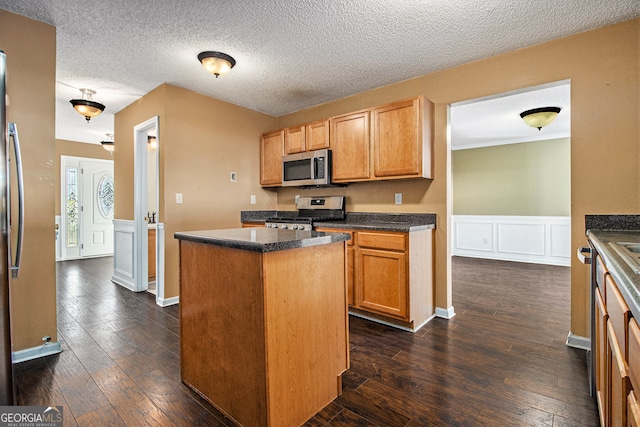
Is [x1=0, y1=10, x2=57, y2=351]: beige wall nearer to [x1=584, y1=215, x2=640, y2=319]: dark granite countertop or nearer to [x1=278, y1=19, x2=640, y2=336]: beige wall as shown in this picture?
[x1=584, y1=215, x2=640, y2=319]: dark granite countertop

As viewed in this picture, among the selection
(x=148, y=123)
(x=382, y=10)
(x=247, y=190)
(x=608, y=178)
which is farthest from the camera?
(x=247, y=190)

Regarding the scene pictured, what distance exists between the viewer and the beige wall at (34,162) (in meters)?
2.18

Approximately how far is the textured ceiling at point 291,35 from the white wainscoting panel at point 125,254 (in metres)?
1.74

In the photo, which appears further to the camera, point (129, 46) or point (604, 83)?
point (129, 46)

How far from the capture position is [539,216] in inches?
225

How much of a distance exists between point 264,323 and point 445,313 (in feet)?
7.37

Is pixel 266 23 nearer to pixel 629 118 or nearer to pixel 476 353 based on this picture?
pixel 629 118

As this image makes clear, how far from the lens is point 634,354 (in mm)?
750

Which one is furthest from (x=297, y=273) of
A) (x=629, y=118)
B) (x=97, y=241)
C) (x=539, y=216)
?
(x=97, y=241)

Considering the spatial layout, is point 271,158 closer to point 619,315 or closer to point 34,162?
point 34,162

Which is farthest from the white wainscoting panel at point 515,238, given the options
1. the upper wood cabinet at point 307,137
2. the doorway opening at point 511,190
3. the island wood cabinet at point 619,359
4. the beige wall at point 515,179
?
the island wood cabinet at point 619,359

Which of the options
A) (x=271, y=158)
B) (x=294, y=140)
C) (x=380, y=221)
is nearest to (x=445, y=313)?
(x=380, y=221)

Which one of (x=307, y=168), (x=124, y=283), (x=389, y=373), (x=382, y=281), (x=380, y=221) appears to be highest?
(x=307, y=168)

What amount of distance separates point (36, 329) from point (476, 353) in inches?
127
